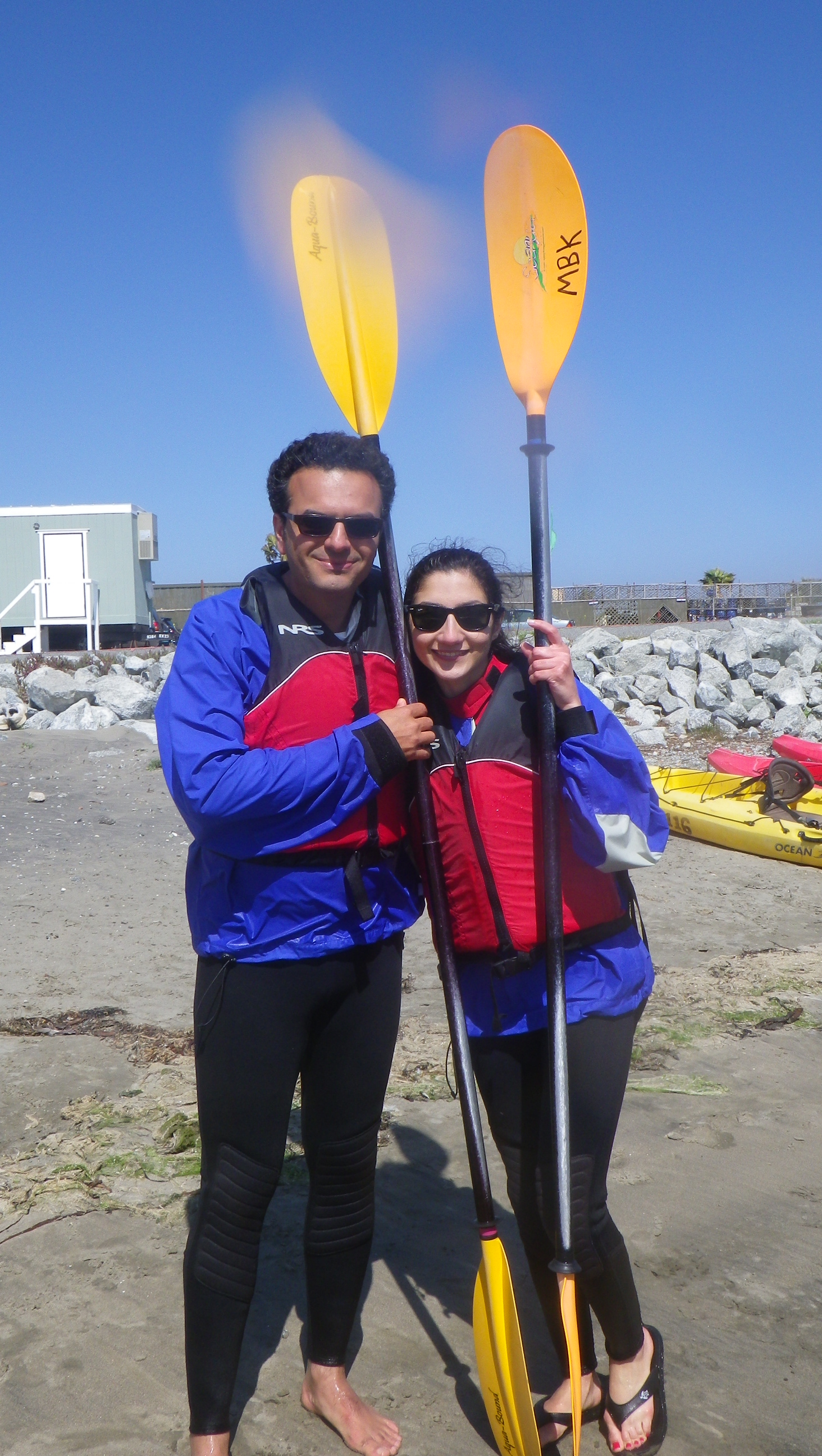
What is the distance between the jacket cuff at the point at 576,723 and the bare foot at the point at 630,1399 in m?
1.26

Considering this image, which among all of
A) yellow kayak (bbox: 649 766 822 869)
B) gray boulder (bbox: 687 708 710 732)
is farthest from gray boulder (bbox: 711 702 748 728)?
yellow kayak (bbox: 649 766 822 869)

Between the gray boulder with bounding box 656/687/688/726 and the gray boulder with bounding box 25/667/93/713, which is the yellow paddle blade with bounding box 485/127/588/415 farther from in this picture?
the gray boulder with bounding box 656/687/688/726

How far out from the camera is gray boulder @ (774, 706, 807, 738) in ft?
41.3

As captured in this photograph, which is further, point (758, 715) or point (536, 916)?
point (758, 715)

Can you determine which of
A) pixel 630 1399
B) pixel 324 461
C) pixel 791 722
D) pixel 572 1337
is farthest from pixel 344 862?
pixel 791 722

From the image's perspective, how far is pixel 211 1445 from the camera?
6.51ft

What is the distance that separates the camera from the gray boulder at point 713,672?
48.0 feet

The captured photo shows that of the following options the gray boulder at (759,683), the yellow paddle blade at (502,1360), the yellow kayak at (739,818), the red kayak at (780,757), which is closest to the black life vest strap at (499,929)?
the yellow paddle blade at (502,1360)

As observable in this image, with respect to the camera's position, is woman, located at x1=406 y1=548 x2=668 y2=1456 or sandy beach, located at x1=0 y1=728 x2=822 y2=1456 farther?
sandy beach, located at x1=0 y1=728 x2=822 y2=1456

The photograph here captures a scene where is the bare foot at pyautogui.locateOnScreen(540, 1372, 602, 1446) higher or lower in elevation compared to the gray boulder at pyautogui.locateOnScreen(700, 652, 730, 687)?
lower

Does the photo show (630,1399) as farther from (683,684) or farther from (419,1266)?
(683,684)

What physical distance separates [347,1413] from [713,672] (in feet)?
45.6

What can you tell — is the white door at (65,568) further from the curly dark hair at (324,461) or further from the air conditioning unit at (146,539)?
the curly dark hair at (324,461)

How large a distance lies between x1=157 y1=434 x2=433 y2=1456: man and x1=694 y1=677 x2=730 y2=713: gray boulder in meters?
11.6
